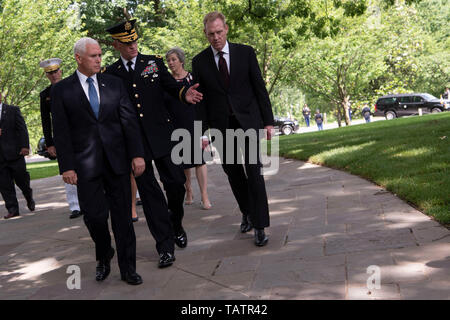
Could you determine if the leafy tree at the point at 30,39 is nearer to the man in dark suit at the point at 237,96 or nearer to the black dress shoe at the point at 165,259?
the man in dark suit at the point at 237,96

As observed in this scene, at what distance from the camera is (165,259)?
15.8 feet

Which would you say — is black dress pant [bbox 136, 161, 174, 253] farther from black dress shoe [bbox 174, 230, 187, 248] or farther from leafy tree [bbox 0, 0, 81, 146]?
leafy tree [bbox 0, 0, 81, 146]

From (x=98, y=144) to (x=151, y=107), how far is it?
80 cm

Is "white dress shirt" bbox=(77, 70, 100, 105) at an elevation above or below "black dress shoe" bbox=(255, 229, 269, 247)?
above

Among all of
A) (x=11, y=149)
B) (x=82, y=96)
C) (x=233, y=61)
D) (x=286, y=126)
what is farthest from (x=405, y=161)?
(x=286, y=126)

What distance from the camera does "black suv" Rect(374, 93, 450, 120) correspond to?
36.6 metres

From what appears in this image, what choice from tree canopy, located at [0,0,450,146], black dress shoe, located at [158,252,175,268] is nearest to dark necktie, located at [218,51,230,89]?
black dress shoe, located at [158,252,175,268]

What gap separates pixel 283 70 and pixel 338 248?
26910mm

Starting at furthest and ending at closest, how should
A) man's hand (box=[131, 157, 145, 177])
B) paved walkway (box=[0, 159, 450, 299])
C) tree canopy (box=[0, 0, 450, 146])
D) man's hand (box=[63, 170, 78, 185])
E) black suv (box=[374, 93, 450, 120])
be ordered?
black suv (box=[374, 93, 450, 120]) < tree canopy (box=[0, 0, 450, 146]) < man's hand (box=[131, 157, 145, 177]) < man's hand (box=[63, 170, 78, 185]) < paved walkway (box=[0, 159, 450, 299])

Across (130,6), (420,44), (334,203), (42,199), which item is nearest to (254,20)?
(42,199)

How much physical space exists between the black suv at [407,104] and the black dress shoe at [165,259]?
3462 centimetres

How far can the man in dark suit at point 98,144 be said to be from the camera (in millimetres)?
4410
